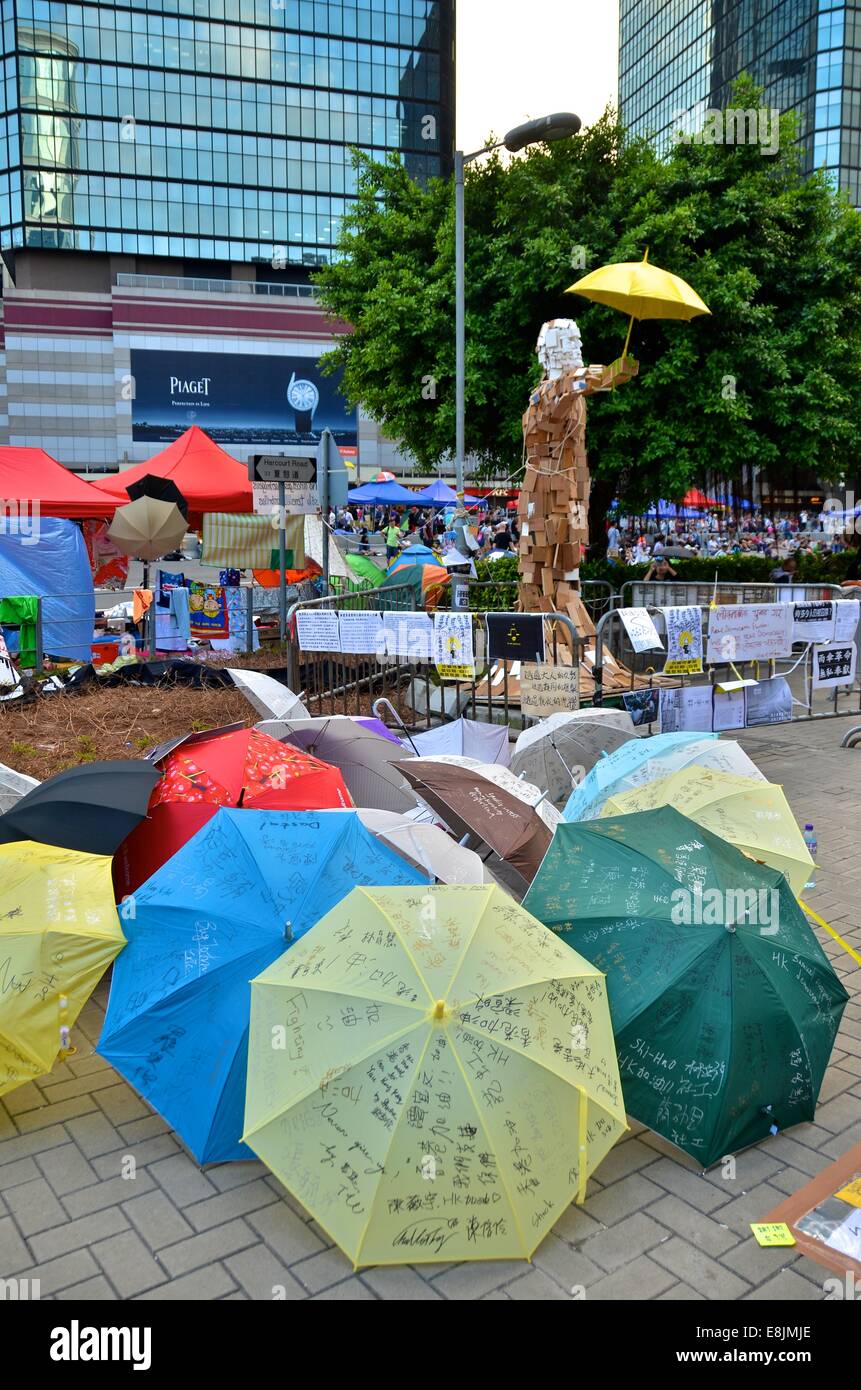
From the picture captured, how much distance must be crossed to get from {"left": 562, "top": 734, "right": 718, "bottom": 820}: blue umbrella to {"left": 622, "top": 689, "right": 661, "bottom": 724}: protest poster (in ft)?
Answer: 9.18

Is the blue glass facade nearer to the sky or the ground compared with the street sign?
nearer to the sky

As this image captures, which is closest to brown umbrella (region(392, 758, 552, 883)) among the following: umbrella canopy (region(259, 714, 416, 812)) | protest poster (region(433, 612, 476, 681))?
Answer: umbrella canopy (region(259, 714, 416, 812))

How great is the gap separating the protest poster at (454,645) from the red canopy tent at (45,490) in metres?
8.00

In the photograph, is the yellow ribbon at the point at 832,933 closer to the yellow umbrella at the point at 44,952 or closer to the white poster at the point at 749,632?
the white poster at the point at 749,632

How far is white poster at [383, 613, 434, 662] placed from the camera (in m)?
9.38

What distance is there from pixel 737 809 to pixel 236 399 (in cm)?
6713

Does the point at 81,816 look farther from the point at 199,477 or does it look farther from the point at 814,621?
the point at 199,477

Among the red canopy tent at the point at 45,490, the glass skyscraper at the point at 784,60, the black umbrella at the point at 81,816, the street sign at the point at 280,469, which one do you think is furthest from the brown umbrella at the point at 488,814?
the glass skyscraper at the point at 784,60

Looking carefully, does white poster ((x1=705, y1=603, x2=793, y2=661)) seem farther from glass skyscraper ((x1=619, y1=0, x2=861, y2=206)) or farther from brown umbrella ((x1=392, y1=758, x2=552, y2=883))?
glass skyscraper ((x1=619, y1=0, x2=861, y2=206))

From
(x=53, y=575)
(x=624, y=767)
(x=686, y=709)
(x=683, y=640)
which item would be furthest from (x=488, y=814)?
(x=53, y=575)

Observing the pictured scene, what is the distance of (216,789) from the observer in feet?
19.0

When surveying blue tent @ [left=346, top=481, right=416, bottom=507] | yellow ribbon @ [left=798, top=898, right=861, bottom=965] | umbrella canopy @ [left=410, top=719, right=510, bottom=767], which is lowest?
yellow ribbon @ [left=798, top=898, right=861, bottom=965]

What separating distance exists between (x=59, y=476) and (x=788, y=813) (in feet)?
42.6
